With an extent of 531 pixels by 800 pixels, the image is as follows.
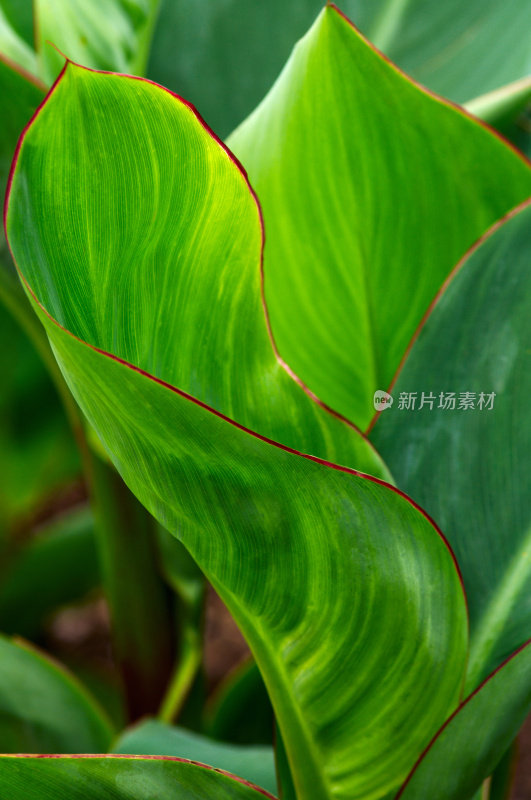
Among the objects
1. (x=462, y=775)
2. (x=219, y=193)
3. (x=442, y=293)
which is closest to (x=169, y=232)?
(x=219, y=193)

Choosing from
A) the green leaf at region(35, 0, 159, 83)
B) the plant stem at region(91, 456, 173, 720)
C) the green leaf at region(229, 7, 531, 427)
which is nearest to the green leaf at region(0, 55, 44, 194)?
the green leaf at region(35, 0, 159, 83)

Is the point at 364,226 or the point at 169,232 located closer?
the point at 169,232

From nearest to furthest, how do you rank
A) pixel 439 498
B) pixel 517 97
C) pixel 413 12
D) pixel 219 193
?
pixel 219 193
pixel 439 498
pixel 517 97
pixel 413 12

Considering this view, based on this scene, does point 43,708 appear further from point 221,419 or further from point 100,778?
point 221,419

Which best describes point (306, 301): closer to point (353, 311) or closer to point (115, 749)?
point (353, 311)

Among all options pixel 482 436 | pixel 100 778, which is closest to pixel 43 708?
pixel 100 778

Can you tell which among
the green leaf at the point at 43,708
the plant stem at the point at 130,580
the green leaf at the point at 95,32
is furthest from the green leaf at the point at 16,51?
the green leaf at the point at 43,708
